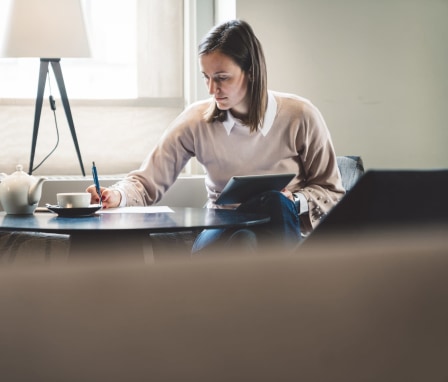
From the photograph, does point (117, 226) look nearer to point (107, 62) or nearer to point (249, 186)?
point (249, 186)

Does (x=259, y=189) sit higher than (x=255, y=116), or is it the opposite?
(x=255, y=116)

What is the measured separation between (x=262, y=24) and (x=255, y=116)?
1203 millimetres

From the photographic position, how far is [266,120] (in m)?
2.23

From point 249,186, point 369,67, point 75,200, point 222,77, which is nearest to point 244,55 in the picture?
point 222,77

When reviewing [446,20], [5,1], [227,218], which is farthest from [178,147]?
[446,20]

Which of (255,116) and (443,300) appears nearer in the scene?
(443,300)

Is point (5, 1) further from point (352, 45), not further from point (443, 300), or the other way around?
point (443, 300)

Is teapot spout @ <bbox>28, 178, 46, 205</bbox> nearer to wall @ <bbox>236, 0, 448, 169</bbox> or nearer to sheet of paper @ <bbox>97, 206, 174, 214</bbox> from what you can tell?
sheet of paper @ <bbox>97, 206, 174, 214</bbox>

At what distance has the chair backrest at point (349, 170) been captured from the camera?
2633mm

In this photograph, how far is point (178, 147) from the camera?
2.28 metres

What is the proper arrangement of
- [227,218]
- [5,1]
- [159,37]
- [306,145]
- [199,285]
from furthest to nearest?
[159,37]
[5,1]
[306,145]
[227,218]
[199,285]

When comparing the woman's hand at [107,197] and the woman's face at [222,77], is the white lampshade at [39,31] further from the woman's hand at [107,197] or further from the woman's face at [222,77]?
the woman's hand at [107,197]

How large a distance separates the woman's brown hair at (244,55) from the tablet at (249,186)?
0.42 meters

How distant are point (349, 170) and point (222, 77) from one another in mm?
776
